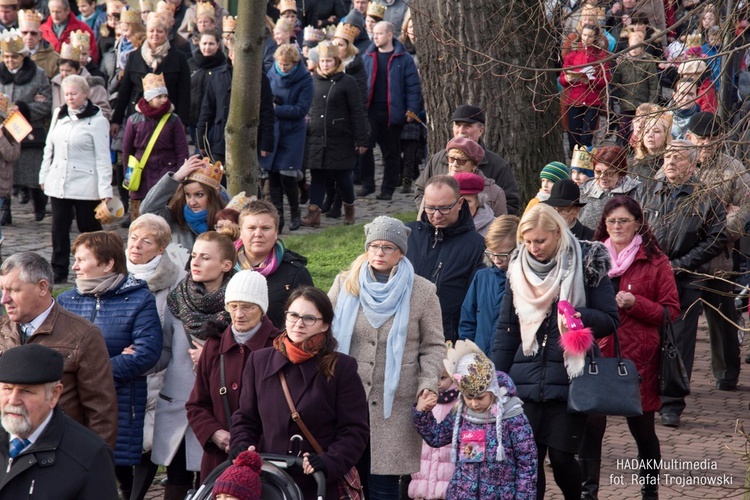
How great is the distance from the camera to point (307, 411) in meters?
5.79

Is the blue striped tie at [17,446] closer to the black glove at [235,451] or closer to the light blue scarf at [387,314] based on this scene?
the black glove at [235,451]

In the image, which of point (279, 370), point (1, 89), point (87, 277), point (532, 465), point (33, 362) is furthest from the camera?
point (1, 89)

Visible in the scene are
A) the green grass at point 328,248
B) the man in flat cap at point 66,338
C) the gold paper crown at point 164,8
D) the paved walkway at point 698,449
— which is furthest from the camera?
the gold paper crown at point 164,8

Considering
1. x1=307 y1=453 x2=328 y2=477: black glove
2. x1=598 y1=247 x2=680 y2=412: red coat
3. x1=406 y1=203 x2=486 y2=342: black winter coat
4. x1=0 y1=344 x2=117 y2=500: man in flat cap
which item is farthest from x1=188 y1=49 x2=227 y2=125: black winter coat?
x1=0 y1=344 x2=117 y2=500: man in flat cap

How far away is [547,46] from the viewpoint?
8625 millimetres

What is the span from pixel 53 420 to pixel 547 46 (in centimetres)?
509

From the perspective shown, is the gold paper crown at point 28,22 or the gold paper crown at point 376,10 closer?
the gold paper crown at point 28,22

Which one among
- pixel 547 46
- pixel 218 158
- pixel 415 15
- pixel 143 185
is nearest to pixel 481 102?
pixel 415 15

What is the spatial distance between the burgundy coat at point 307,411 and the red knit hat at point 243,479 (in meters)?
0.42

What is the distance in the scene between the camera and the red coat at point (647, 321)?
303 inches

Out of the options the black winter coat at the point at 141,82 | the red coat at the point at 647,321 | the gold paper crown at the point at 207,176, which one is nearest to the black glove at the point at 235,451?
the red coat at the point at 647,321

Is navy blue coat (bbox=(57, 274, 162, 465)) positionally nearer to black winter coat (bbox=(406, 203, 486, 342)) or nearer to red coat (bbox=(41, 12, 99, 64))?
black winter coat (bbox=(406, 203, 486, 342))

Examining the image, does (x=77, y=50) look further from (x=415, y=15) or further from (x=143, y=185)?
(x=415, y=15)

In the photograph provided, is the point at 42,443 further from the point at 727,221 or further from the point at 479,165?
the point at 479,165
